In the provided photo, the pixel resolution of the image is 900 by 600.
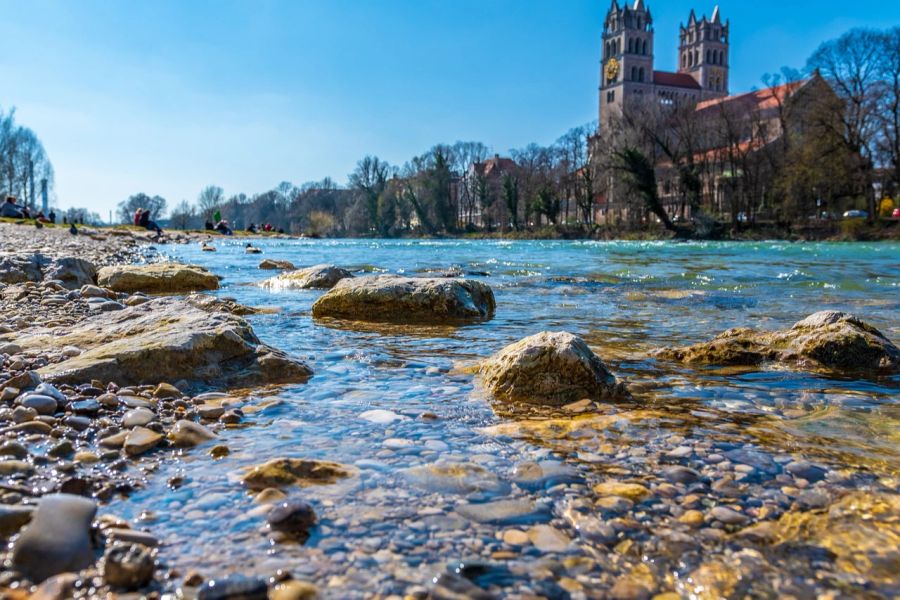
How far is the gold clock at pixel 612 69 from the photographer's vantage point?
118250 millimetres

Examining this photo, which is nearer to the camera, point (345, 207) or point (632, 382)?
point (632, 382)

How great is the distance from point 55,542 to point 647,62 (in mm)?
129785

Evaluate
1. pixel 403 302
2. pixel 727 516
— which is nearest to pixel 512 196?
pixel 403 302

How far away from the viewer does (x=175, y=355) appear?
405 cm

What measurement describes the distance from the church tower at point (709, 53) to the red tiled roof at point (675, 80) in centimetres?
340

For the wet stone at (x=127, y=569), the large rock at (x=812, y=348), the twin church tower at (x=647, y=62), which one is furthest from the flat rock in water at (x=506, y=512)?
the twin church tower at (x=647, y=62)

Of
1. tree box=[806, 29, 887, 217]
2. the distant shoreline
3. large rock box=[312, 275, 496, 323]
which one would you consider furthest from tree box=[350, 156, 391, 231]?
large rock box=[312, 275, 496, 323]

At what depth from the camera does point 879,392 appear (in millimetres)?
3949

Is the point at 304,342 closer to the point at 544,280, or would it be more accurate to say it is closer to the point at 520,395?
the point at 520,395

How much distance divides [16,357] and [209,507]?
2.93 metres

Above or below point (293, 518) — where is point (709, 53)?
above

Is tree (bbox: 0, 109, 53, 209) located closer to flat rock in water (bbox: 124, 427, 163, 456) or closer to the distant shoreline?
the distant shoreline

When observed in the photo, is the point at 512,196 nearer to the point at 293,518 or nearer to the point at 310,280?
the point at 310,280

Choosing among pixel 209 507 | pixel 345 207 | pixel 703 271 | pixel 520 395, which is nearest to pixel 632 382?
pixel 520 395
